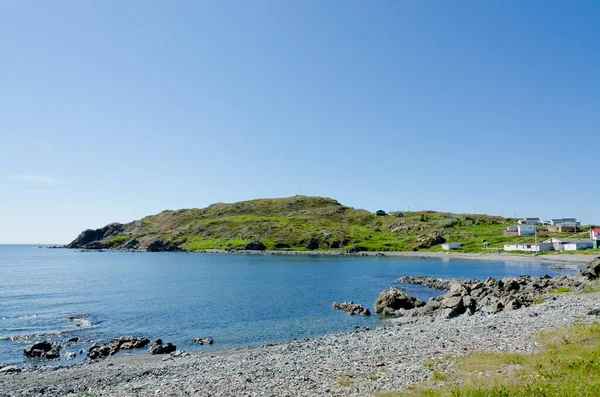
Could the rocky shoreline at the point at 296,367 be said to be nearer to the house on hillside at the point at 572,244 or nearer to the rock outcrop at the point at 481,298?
the rock outcrop at the point at 481,298

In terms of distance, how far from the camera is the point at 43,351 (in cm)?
4212

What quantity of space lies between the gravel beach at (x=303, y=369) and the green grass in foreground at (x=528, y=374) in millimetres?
1539

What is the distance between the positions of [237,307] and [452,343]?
4733 centimetres

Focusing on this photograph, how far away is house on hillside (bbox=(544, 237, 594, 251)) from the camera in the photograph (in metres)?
174

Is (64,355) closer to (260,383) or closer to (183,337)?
(183,337)

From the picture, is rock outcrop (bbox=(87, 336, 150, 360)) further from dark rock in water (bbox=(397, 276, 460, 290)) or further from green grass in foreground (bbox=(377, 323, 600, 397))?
dark rock in water (bbox=(397, 276, 460, 290))

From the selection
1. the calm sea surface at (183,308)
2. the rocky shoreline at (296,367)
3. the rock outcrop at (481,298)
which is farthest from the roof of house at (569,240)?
the rocky shoreline at (296,367)

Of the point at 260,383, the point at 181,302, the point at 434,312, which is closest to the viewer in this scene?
the point at 260,383

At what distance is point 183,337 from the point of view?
4953 centimetres

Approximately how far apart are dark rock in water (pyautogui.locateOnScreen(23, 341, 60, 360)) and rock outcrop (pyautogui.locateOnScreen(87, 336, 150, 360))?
3.46 metres

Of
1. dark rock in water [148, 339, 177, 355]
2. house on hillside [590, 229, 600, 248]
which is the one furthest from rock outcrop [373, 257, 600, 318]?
house on hillside [590, 229, 600, 248]

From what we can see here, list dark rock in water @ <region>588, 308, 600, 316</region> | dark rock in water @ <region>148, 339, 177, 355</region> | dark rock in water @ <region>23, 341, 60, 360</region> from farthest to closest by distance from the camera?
1. dark rock in water @ <region>148, 339, 177, 355</region>
2. dark rock in water @ <region>23, 341, 60, 360</region>
3. dark rock in water @ <region>588, 308, 600, 316</region>

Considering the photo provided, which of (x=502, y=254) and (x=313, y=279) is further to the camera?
(x=502, y=254)

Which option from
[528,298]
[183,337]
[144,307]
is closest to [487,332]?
[528,298]
